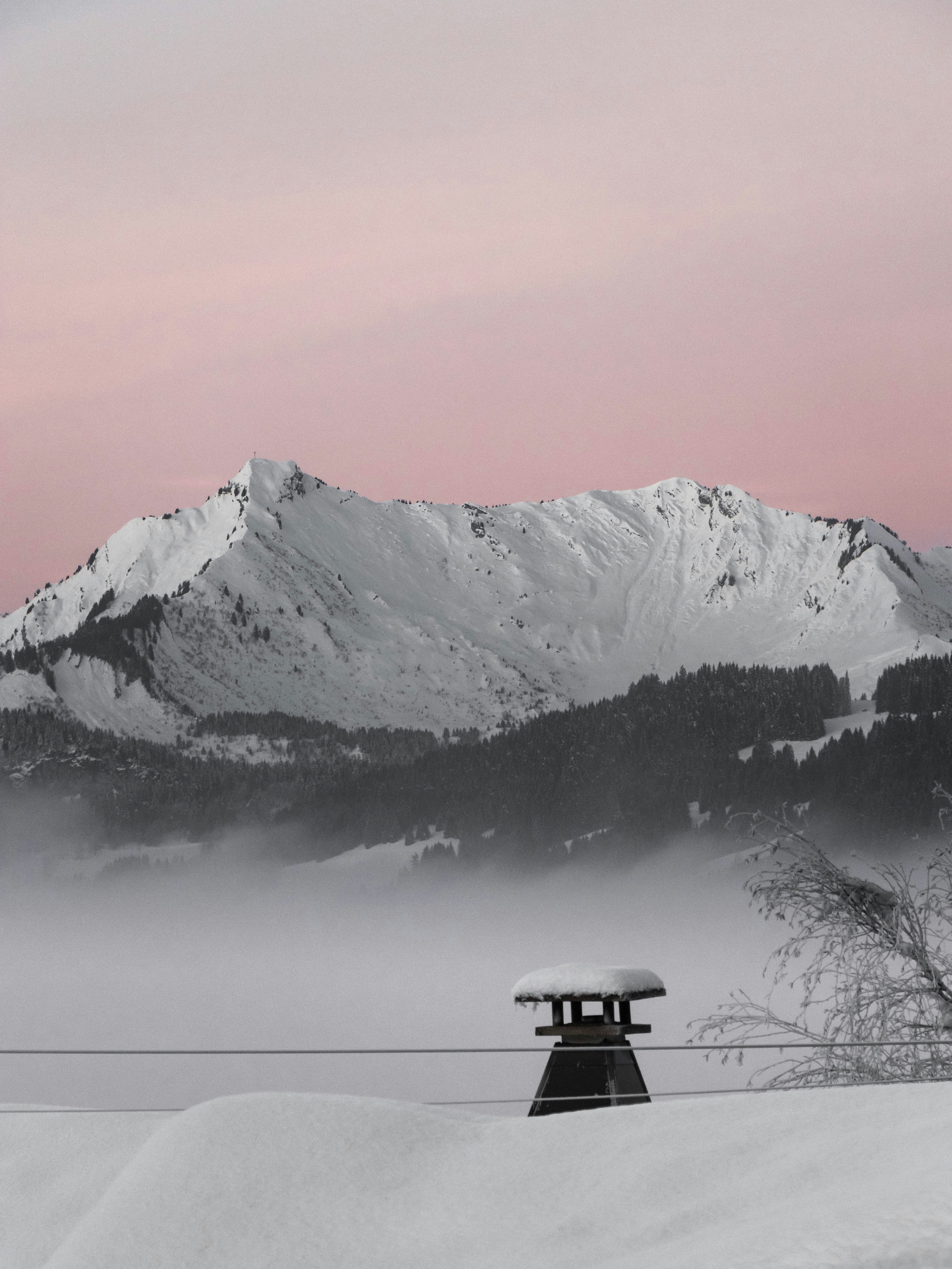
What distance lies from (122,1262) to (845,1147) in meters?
2.30

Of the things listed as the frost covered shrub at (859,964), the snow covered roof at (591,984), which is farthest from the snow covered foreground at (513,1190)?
the frost covered shrub at (859,964)

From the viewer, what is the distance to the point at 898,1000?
12.5 m

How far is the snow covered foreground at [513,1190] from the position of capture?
3812 mm

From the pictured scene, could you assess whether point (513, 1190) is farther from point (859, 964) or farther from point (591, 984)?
point (859, 964)

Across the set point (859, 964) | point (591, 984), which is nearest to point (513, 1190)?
point (591, 984)

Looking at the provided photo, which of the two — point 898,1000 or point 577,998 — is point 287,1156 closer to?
point 577,998

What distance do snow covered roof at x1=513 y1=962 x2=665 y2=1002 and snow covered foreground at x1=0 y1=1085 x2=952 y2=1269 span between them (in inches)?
119

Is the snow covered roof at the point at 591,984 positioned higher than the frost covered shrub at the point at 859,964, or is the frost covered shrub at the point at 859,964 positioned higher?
the snow covered roof at the point at 591,984

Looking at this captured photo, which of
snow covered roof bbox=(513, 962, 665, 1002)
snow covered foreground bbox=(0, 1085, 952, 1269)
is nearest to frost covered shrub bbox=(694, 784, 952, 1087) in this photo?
snow covered roof bbox=(513, 962, 665, 1002)

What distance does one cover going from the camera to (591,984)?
27.8 ft

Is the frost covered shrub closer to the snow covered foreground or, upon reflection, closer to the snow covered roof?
the snow covered roof

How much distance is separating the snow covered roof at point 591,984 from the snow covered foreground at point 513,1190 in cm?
301

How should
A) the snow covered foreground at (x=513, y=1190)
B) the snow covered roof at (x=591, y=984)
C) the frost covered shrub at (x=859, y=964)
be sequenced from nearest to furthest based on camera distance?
1. the snow covered foreground at (x=513, y=1190)
2. the snow covered roof at (x=591, y=984)
3. the frost covered shrub at (x=859, y=964)

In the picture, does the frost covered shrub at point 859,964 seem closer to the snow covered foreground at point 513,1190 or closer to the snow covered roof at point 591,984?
the snow covered roof at point 591,984
